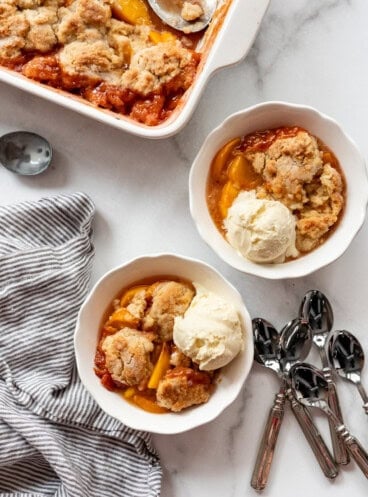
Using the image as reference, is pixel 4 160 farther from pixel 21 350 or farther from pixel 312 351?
pixel 312 351

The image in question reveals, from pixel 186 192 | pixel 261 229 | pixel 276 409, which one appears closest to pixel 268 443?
pixel 276 409

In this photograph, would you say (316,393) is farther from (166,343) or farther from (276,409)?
(166,343)

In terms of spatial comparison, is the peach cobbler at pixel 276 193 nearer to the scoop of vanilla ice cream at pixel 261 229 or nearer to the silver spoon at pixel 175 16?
the scoop of vanilla ice cream at pixel 261 229

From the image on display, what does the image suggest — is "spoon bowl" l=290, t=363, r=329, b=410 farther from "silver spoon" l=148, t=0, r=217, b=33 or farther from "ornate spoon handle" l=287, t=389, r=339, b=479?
"silver spoon" l=148, t=0, r=217, b=33

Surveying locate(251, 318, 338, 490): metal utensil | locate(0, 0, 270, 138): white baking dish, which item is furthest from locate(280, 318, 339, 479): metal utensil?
locate(0, 0, 270, 138): white baking dish

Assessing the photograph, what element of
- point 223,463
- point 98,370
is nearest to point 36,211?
point 98,370

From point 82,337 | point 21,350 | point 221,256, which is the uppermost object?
point 221,256

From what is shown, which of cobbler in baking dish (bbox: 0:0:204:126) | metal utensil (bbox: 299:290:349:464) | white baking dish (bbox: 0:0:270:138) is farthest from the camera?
metal utensil (bbox: 299:290:349:464)
